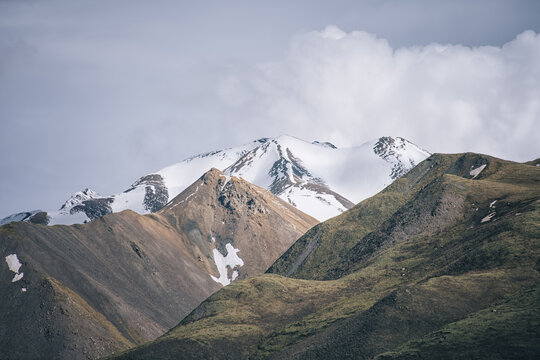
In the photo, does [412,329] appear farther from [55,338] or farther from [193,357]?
[55,338]

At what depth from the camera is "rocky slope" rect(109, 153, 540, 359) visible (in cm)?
10456

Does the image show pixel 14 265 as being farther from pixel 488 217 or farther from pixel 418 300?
pixel 488 217

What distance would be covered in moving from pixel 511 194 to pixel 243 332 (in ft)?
284

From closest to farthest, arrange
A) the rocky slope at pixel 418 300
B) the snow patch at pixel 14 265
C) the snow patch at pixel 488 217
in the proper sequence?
the rocky slope at pixel 418 300, the snow patch at pixel 488 217, the snow patch at pixel 14 265

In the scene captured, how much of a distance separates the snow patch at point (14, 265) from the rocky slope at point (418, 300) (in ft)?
184

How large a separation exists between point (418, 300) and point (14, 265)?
431 ft

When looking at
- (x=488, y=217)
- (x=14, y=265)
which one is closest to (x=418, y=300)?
(x=488, y=217)

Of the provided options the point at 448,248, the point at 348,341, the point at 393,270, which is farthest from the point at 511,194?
the point at 348,341

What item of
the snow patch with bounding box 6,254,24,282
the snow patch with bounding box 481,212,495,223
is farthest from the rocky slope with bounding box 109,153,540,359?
the snow patch with bounding box 6,254,24,282

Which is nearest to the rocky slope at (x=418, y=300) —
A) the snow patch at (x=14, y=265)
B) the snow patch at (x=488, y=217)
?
the snow patch at (x=488, y=217)

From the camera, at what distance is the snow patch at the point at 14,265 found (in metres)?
191

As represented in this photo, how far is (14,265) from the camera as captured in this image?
641 feet

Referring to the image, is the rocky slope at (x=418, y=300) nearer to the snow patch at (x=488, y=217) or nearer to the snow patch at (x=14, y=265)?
the snow patch at (x=488, y=217)

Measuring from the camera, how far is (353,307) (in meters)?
148
